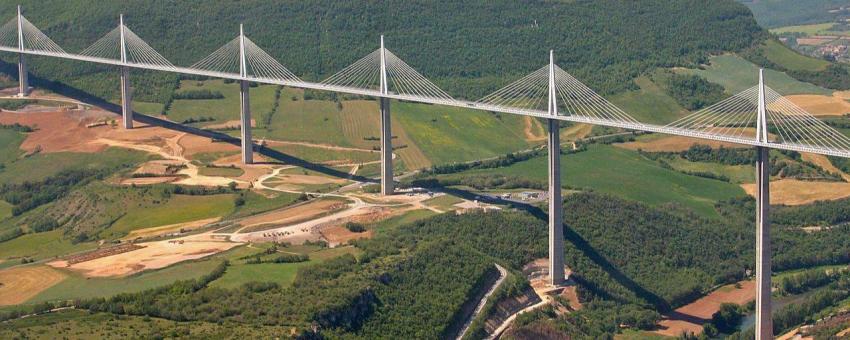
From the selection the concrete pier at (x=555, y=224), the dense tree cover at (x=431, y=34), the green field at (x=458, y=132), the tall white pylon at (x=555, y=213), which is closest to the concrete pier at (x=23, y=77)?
the dense tree cover at (x=431, y=34)

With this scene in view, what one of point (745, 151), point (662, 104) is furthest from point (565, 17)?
point (745, 151)

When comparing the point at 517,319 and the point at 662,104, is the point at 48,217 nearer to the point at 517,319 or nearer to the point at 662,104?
the point at 517,319

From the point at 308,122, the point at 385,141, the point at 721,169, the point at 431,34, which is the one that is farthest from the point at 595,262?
the point at 431,34

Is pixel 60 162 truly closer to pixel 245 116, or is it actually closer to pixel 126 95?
pixel 126 95

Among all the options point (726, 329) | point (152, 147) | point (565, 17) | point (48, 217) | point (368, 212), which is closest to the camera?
point (726, 329)

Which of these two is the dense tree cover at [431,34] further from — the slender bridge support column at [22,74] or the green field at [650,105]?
the slender bridge support column at [22,74]
